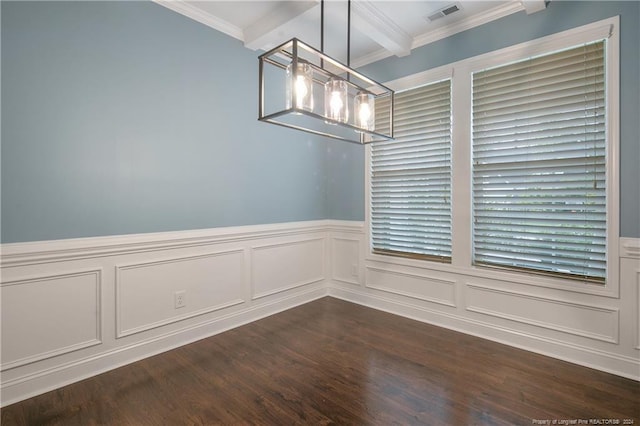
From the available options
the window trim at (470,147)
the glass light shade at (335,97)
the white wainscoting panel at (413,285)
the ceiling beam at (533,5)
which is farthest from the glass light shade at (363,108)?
the white wainscoting panel at (413,285)

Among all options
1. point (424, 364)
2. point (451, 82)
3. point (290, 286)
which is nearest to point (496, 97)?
point (451, 82)

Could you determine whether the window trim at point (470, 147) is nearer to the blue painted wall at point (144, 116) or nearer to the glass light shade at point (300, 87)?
the blue painted wall at point (144, 116)

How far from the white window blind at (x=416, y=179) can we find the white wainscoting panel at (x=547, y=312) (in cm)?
49

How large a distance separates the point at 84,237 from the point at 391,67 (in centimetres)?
326

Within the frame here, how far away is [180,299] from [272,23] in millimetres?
2528

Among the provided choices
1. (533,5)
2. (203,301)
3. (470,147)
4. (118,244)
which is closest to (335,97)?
(470,147)

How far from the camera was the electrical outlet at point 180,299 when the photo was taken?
2.68 m

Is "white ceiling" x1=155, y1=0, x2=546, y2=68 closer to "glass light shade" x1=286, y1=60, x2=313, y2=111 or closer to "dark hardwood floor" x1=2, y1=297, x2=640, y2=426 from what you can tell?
"glass light shade" x1=286, y1=60, x2=313, y2=111

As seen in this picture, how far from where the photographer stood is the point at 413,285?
132 inches

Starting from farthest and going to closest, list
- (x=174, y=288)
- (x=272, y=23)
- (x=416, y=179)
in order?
(x=416, y=179), (x=272, y=23), (x=174, y=288)

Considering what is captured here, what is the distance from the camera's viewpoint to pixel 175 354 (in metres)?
2.57

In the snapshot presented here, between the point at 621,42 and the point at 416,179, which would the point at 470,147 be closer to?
the point at 416,179

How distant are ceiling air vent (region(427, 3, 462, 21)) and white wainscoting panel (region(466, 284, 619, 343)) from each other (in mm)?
2432

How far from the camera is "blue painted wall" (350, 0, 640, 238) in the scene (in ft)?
7.17
